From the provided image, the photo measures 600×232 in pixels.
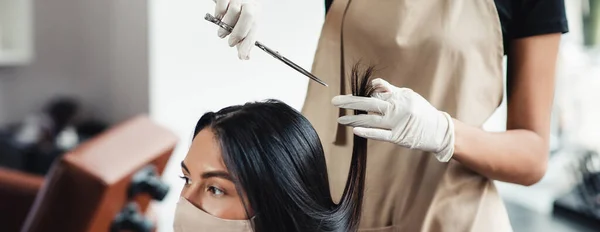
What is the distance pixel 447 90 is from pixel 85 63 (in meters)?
2.39

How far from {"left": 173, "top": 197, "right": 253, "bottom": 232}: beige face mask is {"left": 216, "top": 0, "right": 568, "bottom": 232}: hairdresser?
206mm

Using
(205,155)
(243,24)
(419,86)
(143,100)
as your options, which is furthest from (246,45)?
(143,100)

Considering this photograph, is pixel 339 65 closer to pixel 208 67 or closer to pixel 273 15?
pixel 273 15

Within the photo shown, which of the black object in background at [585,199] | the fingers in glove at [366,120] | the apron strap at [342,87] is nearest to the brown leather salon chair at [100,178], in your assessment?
Result: the apron strap at [342,87]

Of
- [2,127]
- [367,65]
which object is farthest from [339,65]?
[2,127]

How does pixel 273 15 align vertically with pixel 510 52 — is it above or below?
below

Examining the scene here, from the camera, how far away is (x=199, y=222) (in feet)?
2.32

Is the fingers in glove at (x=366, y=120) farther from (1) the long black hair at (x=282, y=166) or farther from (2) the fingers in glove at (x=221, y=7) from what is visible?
(2) the fingers in glove at (x=221, y=7)

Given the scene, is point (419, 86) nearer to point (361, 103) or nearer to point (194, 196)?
point (361, 103)

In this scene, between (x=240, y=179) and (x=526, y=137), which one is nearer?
(x=240, y=179)

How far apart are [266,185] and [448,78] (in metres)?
0.31

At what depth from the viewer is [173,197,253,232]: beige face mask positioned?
0.70 m

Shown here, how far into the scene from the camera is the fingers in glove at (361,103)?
691mm

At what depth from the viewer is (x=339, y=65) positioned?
865 mm
